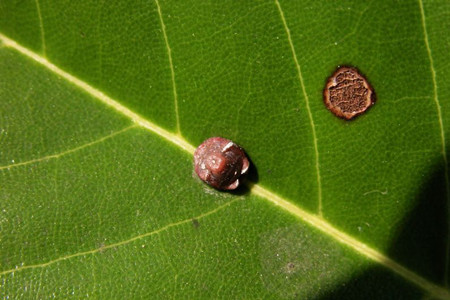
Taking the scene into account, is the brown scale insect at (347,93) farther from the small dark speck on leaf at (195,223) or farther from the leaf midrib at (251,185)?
the small dark speck on leaf at (195,223)

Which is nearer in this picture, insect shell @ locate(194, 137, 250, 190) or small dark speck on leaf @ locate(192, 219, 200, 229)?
insect shell @ locate(194, 137, 250, 190)

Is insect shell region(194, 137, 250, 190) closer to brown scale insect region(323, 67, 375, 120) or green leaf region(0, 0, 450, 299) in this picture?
green leaf region(0, 0, 450, 299)

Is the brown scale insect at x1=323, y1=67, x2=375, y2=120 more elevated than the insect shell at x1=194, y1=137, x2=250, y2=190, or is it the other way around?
the brown scale insect at x1=323, y1=67, x2=375, y2=120

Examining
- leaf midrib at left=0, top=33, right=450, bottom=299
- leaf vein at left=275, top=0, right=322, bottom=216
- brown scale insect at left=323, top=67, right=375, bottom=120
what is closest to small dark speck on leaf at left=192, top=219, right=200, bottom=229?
leaf midrib at left=0, top=33, right=450, bottom=299

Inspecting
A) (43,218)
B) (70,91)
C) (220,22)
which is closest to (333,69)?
(220,22)

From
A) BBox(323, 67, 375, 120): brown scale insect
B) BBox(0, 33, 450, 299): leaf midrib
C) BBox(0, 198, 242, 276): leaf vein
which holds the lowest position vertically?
BBox(0, 198, 242, 276): leaf vein

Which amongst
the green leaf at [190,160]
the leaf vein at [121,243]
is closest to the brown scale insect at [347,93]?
the green leaf at [190,160]

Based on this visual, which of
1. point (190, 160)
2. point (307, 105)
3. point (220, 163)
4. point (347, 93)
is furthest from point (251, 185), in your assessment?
point (347, 93)
